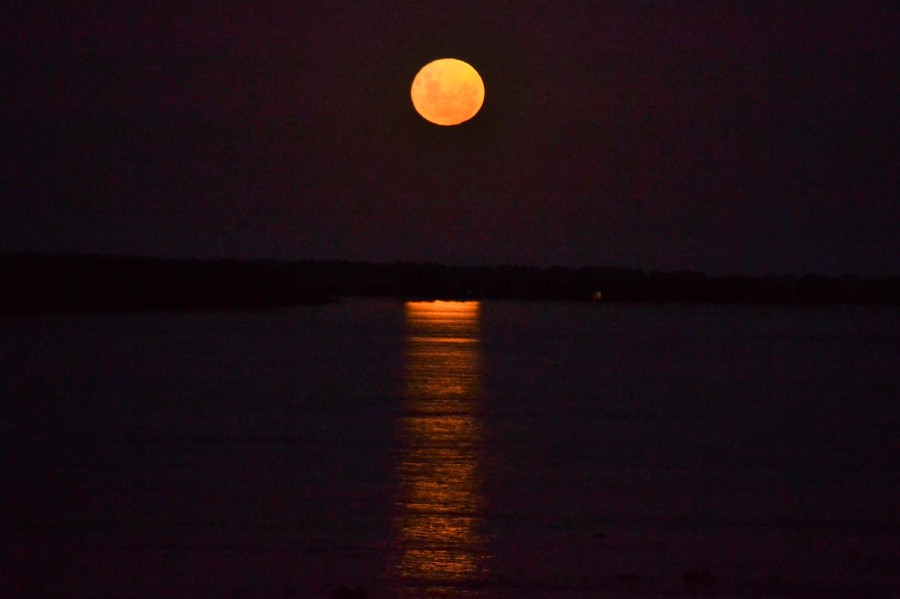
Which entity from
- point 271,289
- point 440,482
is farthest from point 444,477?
point 271,289

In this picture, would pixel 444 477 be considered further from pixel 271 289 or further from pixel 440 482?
pixel 271 289

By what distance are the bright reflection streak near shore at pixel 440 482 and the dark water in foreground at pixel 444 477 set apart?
31 mm

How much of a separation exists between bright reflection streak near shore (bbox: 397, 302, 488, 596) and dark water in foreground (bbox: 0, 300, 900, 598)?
0.03 meters

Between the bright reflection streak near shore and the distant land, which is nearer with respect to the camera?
the bright reflection streak near shore

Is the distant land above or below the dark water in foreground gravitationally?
above

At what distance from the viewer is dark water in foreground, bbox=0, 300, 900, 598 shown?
606 cm

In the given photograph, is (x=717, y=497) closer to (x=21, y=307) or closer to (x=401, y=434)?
(x=401, y=434)

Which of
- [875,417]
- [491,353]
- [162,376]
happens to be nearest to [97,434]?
[162,376]

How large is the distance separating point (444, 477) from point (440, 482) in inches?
7.5

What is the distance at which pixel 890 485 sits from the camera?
8727mm

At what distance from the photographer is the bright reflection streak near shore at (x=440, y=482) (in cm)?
611

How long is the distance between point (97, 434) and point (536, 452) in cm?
420

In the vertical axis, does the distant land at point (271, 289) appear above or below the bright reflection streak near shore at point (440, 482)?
above

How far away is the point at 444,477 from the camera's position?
8703mm
